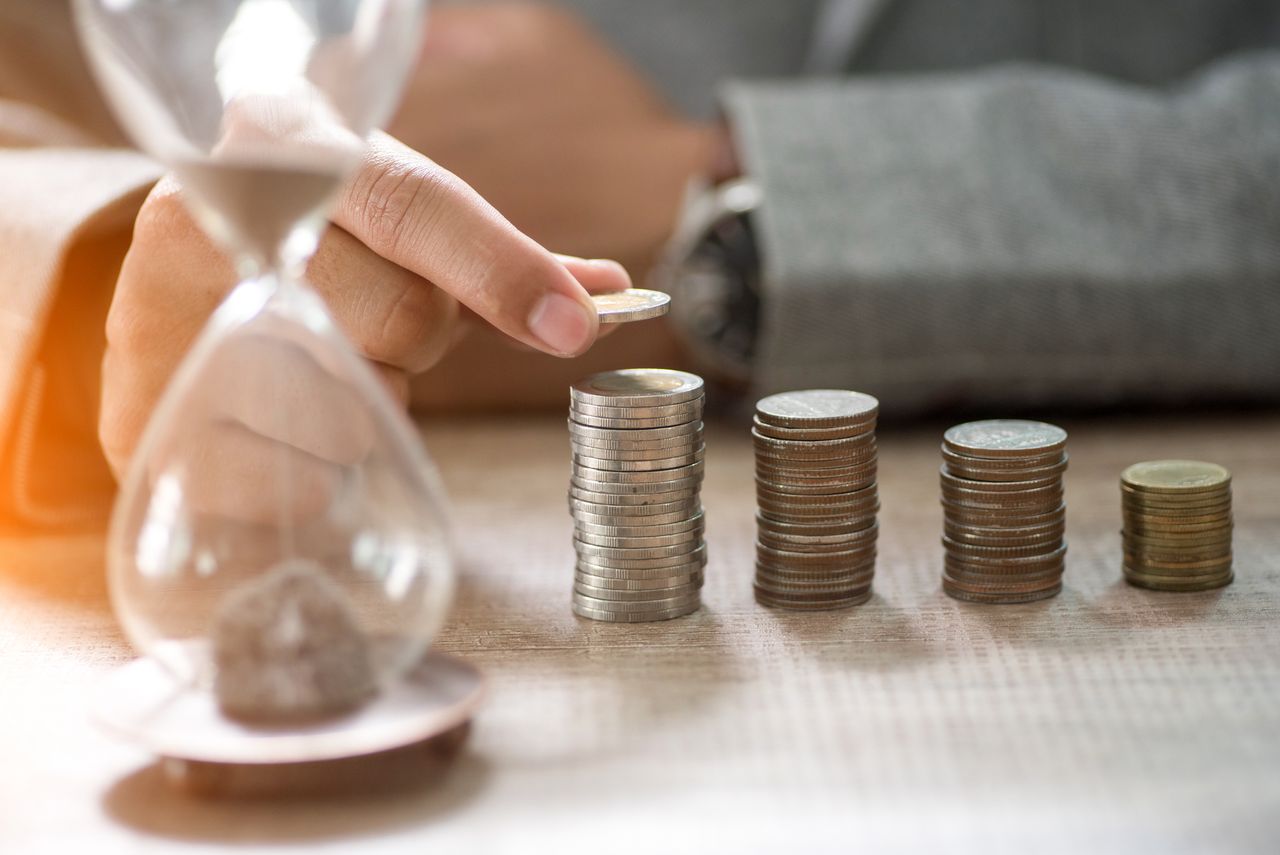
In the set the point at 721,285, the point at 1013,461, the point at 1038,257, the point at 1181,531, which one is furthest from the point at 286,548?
the point at 1038,257

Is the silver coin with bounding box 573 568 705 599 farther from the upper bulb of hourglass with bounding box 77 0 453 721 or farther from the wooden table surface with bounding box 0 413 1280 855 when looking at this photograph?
the upper bulb of hourglass with bounding box 77 0 453 721

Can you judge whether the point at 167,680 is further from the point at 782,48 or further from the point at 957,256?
the point at 782,48

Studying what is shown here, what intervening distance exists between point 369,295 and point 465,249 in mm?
123

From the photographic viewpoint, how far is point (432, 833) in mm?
785

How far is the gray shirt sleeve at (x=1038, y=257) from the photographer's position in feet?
5.48

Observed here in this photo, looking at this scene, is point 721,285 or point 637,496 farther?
point 721,285

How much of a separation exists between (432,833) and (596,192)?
1.27 meters

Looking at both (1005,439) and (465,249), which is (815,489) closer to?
(1005,439)

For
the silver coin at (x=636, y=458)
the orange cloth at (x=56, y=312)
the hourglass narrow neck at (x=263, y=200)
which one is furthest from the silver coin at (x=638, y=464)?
the orange cloth at (x=56, y=312)

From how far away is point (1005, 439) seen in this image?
1154 millimetres

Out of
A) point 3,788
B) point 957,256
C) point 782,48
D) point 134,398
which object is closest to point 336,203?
point 134,398

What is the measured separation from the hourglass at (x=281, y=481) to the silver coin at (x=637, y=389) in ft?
0.76

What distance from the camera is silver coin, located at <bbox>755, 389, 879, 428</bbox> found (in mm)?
1112

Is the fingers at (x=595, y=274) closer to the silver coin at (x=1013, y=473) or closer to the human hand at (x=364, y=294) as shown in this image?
the human hand at (x=364, y=294)
